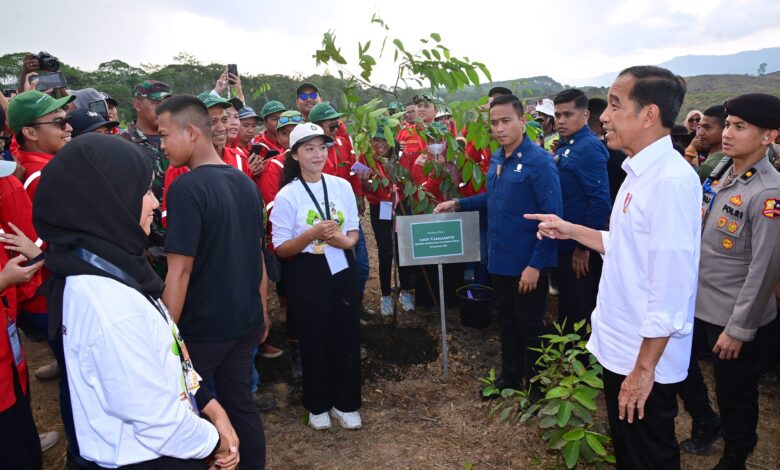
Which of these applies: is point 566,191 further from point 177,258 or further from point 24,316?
point 24,316

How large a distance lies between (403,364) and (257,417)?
1.94 m

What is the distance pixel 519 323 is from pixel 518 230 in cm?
74

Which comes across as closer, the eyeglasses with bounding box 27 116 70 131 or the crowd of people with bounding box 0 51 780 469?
the crowd of people with bounding box 0 51 780 469

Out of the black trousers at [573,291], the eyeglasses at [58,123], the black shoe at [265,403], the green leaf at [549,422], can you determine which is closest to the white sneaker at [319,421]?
the black shoe at [265,403]

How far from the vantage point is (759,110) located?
2654 mm

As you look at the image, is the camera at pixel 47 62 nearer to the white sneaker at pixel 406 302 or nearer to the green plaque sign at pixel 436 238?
the green plaque sign at pixel 436 238

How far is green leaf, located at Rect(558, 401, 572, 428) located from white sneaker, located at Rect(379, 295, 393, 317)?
2.97m

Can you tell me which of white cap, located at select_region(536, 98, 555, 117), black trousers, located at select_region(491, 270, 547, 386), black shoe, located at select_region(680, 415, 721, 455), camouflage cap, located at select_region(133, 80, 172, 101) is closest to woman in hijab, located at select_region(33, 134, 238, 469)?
black trousers, located at select_region(491, 270, 547, 386)

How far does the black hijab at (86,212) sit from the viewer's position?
4.44 feet

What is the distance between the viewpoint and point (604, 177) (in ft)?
13.1

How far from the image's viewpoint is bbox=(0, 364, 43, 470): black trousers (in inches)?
83.4

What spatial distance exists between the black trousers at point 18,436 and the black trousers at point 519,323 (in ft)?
10.1

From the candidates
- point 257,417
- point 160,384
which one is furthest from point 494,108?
point 160,384

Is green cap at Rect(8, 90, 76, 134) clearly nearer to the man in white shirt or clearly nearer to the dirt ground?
the dirt ground
